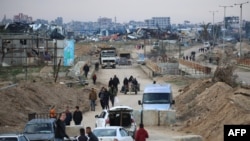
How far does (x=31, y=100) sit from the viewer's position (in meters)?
41.7

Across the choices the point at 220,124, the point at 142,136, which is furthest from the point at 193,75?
the point at 142,136

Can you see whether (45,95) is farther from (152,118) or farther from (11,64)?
(11,64)

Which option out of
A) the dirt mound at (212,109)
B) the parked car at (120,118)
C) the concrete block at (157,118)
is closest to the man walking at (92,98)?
the dirt mound at (212,109)

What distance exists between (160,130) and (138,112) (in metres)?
1.78

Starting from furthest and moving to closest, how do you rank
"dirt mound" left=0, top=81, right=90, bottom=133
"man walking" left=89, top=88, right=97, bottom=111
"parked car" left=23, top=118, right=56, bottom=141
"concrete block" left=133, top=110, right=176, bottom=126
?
"man walking" left=89, top=88, right=97, bottom=111 → "concrete block" left=133, top=110, right=176, bottom=126 → "dirt mound" left=0, top=81, right=90, bottom=133 → "parked car" left=23, top=118, right=56, bottom=141

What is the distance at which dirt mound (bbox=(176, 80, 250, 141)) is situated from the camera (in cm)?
2979

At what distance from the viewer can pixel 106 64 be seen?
97562 millimetres

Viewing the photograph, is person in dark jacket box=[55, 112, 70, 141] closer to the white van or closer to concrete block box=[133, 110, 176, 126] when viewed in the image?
concrete block box=[133, 110, 176, 126]

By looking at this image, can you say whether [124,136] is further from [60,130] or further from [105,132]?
[60,130]

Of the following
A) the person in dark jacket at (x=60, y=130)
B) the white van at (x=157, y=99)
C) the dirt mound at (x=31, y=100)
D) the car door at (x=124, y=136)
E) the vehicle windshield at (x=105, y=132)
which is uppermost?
the person in dark jacket at (x=60, y=130)

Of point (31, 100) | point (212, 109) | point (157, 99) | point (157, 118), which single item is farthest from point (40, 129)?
point (31, 100)

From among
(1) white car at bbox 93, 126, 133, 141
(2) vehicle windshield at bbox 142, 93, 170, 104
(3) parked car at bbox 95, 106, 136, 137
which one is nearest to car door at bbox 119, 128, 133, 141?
(1) white car at bbox 93, 126, 133, 141

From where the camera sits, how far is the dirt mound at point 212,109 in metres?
29.8

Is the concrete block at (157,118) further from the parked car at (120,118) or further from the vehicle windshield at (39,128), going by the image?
the vehicle windshield at (39,128)
